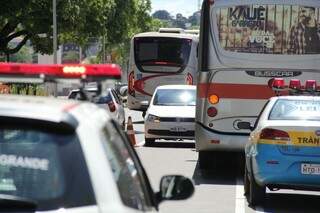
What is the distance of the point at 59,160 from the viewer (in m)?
3.69

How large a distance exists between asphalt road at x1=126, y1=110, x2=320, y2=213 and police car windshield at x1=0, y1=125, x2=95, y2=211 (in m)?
4.98

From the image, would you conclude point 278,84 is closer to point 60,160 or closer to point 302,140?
point 302,140

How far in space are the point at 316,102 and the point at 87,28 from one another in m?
36.0

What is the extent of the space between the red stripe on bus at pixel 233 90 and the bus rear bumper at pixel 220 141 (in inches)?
25.4

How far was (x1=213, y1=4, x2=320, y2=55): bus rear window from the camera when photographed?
14.1 metres

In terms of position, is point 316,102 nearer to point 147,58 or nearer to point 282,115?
point 282,115

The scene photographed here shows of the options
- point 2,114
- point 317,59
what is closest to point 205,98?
point 317,59

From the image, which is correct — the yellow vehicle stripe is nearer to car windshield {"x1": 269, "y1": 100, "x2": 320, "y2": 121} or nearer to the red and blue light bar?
car windshield {"x1": 269, "y1": 100, "x2": 320, "y2": 121}

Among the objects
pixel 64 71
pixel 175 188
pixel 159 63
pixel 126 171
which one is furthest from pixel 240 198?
pixel 159 63

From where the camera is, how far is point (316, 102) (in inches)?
445

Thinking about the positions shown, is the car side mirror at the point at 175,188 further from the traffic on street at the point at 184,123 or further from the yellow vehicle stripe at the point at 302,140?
the yellow vehicle stripe at the point at 302,140

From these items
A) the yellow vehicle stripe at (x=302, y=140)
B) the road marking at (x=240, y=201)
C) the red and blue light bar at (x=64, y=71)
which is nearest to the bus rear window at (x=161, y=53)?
the road marking at (x=240, y=201)

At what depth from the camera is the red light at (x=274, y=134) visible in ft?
35.0

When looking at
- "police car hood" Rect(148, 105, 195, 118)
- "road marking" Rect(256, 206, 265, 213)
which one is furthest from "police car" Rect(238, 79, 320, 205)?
"police car hood" Rect(148, 105, 195, 118)
